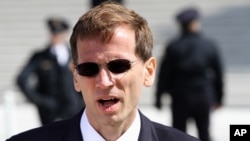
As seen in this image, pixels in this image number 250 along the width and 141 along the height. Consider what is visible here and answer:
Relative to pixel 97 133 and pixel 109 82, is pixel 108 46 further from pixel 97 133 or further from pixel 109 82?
pixel 97 133

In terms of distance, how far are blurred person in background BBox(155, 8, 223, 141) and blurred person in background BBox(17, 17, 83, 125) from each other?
82 centimetres

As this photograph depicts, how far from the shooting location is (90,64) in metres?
2.40

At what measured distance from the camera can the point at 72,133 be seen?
2.50 meters

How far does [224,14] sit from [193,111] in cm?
691

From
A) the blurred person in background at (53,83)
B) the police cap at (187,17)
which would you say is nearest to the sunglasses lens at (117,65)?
the blurred person in background at (53,83)

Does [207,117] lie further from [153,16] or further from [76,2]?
[76,2]

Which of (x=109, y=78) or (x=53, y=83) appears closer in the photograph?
(x=109, y=78)

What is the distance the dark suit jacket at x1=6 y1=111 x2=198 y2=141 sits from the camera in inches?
98.3

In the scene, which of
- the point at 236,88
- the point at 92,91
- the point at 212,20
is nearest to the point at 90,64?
the point at 92,91

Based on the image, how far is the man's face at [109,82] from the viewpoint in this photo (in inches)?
94.2

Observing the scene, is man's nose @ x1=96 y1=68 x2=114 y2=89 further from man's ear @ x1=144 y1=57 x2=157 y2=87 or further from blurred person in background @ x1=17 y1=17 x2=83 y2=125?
blurred person in background @ x1=17 y1=17 x2=83 y2=125

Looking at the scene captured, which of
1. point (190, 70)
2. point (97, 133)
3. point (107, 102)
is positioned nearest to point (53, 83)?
point (190, 70)

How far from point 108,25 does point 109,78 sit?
154 millimetres

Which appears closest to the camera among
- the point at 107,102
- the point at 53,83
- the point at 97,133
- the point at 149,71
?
the point at 107,102
